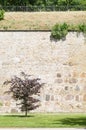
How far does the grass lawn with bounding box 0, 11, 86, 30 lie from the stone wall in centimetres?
64

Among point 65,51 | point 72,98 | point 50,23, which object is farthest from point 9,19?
point 72,98

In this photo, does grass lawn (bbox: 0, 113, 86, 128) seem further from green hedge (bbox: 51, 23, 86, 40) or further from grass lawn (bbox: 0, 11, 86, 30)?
grass lawn (bbox: 0, 11, 86, 30)

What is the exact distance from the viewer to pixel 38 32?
29.4 meters

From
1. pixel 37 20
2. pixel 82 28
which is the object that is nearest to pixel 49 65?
pixel 82 28

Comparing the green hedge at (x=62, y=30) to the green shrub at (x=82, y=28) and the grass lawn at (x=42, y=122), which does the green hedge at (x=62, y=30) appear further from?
the grass lawn at (x=42, y=122)

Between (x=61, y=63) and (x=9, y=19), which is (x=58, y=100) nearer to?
(x=61, y=63)

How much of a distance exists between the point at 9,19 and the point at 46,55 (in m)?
4.38

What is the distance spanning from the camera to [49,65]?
95.1 ft

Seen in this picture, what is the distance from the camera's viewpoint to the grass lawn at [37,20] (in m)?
29.8

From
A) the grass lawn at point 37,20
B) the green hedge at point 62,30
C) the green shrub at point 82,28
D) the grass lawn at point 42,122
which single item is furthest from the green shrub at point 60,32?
the grass lawn at point 42,122

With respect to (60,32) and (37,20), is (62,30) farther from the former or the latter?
(37,20)

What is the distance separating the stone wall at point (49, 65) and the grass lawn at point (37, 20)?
25.3 inches

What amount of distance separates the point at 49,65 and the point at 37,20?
390 centimetres

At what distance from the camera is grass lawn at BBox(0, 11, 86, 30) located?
29828mm
